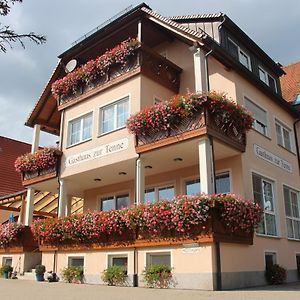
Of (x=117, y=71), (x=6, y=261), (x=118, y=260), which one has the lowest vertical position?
(x=118, y=260)

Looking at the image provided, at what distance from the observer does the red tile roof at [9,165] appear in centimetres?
3141

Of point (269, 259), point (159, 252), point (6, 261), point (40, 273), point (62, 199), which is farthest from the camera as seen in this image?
point (6, 261)

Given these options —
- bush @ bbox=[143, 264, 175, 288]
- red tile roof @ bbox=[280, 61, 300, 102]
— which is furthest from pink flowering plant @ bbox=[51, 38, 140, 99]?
red tile roof @ bbox=[280, 61, 300, 102]

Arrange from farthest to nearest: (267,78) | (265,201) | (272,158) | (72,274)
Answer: (267,78), (272,158), (265,201), (72,274)

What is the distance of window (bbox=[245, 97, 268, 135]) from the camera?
53.4 feet

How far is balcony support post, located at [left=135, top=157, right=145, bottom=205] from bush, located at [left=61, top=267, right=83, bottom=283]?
3493 millimetres

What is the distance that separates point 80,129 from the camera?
1806cm

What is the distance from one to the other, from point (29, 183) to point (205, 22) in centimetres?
1096

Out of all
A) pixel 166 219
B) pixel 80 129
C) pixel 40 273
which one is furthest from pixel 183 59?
pixel 40 273

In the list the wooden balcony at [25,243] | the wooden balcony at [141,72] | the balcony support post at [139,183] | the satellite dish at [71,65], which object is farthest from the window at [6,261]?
the satellite dish at [71,65]

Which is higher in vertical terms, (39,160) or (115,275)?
(39,160)

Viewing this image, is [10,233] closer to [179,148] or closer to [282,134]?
[179,148]

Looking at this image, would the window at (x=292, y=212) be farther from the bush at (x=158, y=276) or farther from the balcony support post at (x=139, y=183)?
the bush at (x=158, y=276)

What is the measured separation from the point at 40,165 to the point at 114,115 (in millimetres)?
4766
